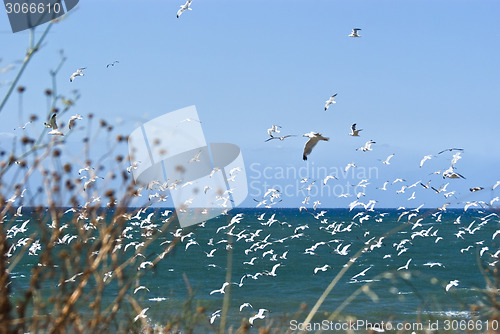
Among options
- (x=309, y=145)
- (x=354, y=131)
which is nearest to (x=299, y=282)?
(x=354, y=131)

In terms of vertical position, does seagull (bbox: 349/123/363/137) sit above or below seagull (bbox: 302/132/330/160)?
below

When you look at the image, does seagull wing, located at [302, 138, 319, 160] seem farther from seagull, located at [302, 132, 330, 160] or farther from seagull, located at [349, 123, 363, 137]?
seagull, located at [349, 123, 363, 137]

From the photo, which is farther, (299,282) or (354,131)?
(299,282)

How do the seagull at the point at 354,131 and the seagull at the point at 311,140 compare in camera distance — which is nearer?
the seagull at the point at 311,140

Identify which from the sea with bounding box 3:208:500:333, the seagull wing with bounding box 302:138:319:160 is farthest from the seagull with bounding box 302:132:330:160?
the sea with bounding box 3:208:500:333

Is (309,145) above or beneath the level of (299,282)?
above

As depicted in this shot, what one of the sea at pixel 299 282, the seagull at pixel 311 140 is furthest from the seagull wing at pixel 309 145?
the sea at pixel 299 282

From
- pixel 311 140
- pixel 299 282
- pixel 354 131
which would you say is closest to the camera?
pixel 311 140

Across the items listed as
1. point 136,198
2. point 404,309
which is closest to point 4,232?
point 136,198

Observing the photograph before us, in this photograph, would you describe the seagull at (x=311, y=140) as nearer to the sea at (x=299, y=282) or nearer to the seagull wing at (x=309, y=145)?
the seagull wing at (x=309, y=145)

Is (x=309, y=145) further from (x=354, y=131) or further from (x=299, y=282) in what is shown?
(x=299, y=282)

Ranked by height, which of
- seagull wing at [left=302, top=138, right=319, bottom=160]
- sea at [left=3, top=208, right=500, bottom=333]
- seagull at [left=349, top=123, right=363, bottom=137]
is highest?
seagull wing at [left=302, top=138, right=319, bottom=160]

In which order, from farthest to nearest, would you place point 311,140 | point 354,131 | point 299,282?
1. point 299,282
2. point 354,131
3. point 311,140

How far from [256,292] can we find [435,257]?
59.1 ft
